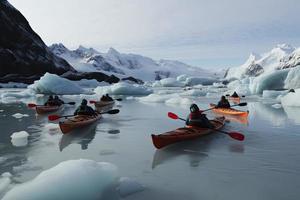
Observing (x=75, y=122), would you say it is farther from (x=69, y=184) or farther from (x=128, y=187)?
(x=69, y=184)

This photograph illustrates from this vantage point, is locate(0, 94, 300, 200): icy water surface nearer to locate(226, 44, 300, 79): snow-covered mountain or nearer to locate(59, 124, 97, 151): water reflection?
locate(59, 124, 97, 151): water reflection

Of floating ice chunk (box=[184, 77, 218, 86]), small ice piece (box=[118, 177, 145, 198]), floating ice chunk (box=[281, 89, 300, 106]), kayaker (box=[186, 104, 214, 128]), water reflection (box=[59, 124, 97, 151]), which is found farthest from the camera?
floating ice chunk (box=[184, 77, 218, 86])

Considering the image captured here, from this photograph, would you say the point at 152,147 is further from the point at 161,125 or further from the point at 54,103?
the point at 54,103

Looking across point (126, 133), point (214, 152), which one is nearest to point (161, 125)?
point (126, 133)

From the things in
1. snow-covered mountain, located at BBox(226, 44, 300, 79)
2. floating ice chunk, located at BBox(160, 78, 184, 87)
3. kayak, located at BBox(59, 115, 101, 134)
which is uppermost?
snow-covered mountain, located at BBox(226, 44, 300, 79)

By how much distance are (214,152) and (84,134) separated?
4.56m

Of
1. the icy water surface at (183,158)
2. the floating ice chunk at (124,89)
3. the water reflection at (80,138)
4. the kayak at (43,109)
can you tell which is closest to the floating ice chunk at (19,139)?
the icy water surface at (183,158)

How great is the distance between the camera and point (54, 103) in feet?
61.8

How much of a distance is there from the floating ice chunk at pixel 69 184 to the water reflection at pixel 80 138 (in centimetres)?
339

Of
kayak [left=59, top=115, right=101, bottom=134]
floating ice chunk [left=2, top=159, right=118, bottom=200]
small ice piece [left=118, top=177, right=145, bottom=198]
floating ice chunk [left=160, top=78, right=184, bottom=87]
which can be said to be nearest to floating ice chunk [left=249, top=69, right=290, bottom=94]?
kayak [left=59, top=115, right=101, bottom=134]

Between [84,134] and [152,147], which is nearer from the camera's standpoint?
[152,147]

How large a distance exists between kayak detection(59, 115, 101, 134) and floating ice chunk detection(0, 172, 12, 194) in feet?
14.0

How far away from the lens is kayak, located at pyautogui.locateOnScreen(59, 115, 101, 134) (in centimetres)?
1099

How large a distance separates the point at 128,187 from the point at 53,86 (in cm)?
3231
